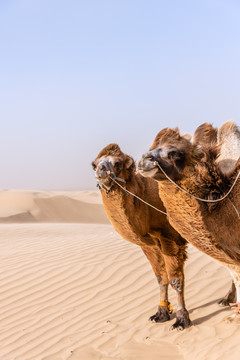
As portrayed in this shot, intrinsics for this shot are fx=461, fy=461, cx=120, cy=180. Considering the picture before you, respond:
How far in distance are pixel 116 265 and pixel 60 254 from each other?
4.92 ft

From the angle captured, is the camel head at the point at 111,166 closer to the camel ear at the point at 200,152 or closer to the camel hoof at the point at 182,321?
the camel ear at the point at 200,152

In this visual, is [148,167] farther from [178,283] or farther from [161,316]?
[161,316]

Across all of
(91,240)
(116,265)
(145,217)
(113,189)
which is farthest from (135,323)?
(91,240)

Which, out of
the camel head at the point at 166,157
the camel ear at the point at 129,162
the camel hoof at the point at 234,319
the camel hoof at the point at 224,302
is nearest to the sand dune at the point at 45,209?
the camel hoof at the point at 224,302

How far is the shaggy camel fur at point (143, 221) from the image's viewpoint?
5.26m

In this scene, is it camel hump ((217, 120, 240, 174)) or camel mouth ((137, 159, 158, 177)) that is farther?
camel hump ((217, 120, 240, 174))

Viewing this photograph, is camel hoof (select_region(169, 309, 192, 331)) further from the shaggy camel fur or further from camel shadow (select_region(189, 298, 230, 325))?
camel shadow (select_region(189, 298, 230, 325))

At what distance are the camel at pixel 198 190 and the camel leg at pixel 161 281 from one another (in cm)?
188

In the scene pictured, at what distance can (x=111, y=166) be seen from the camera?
17.0 feet

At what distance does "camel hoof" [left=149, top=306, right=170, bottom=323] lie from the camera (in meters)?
5.84

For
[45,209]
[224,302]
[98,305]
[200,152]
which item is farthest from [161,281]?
[45,209]

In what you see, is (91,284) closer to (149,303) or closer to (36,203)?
(149,303)

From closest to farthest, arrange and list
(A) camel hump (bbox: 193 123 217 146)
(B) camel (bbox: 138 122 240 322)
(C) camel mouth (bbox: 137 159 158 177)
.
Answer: (C) camel mouth (bbox: 137 159 158 177) → (B) camel (bbox: 138 122 240 322) → (A) camel hump (bbox: 193 123 217 146)

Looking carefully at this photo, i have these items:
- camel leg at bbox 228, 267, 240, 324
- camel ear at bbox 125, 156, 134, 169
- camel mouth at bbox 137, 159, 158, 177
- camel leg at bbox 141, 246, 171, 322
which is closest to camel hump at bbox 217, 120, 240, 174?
camel mouth at bbox 137, 159, 158, 177
